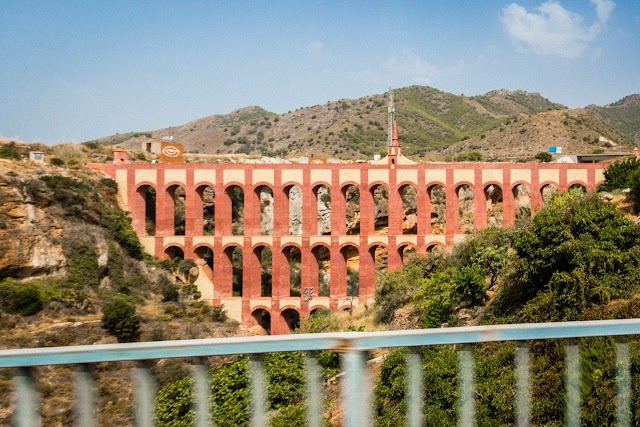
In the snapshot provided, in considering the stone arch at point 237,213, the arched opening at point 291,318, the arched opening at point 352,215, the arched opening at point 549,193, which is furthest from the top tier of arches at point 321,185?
the arched opening at point 352,215

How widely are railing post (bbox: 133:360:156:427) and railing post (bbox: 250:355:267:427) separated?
59 cm

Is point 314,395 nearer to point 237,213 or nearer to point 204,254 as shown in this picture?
point 204,254

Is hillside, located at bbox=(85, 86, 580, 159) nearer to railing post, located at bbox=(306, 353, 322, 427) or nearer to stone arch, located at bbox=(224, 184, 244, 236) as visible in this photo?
stone arch, located at bbox=(224, 184, 244, 236)

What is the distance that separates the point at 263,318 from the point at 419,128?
61.5 metres

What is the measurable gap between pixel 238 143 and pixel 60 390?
11027 centimetres

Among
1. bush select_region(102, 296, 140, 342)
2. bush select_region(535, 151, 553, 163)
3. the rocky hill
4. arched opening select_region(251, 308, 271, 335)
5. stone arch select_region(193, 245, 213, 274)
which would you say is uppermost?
the rocky hill

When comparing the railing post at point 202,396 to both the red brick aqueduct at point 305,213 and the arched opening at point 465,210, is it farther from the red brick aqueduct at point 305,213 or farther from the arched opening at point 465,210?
the arched opening at point 465,210

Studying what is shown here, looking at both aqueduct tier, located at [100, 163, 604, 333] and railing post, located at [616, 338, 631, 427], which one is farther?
aqueduct tier, located at [100, 163, 604, 333]

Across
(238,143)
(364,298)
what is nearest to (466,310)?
(364,298)

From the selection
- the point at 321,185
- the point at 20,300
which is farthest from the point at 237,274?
the point at 20,300

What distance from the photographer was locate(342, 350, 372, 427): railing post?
10.8ft

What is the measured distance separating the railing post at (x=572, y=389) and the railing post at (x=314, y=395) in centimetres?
157

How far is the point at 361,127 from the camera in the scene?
89312 millimetres

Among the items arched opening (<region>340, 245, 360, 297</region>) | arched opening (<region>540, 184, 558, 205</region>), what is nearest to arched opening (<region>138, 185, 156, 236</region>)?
arched opening (<region>340, 245, 360, 297</region>)
